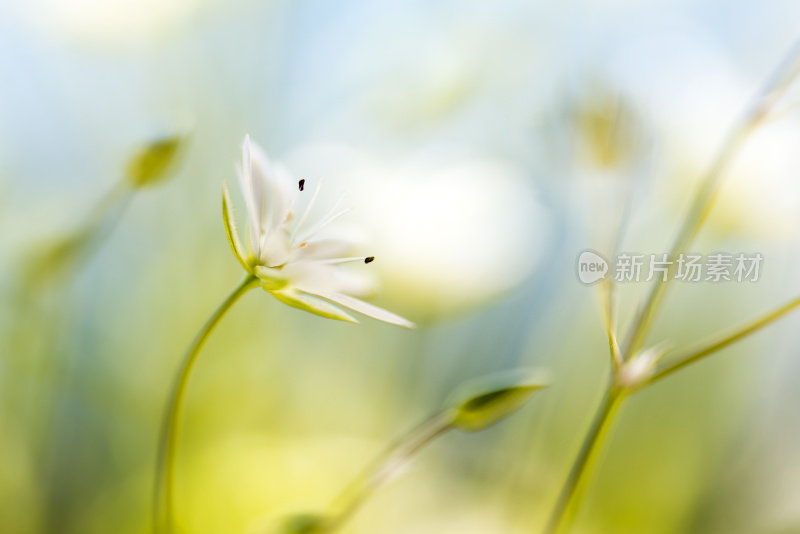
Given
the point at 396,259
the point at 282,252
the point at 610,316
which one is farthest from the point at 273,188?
the point at 396,259

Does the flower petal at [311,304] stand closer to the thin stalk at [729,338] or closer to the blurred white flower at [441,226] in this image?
the thin stalk at [729,338]

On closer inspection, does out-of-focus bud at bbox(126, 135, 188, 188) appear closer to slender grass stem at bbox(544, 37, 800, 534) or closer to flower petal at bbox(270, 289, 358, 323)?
flower petal at bbox(270, 289, 358, 323)

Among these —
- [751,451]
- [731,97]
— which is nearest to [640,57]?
[731,97]

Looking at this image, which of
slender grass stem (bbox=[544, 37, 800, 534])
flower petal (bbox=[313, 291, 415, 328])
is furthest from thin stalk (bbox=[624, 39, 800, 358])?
flower petal (bbox=[313, 291, 415, 328])

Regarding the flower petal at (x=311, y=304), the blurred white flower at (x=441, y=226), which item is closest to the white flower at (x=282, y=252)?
the flower petal at (x=311, y=304)

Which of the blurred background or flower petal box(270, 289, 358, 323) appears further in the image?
the blurred background

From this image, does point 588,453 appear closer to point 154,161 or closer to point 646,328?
point 646,328
